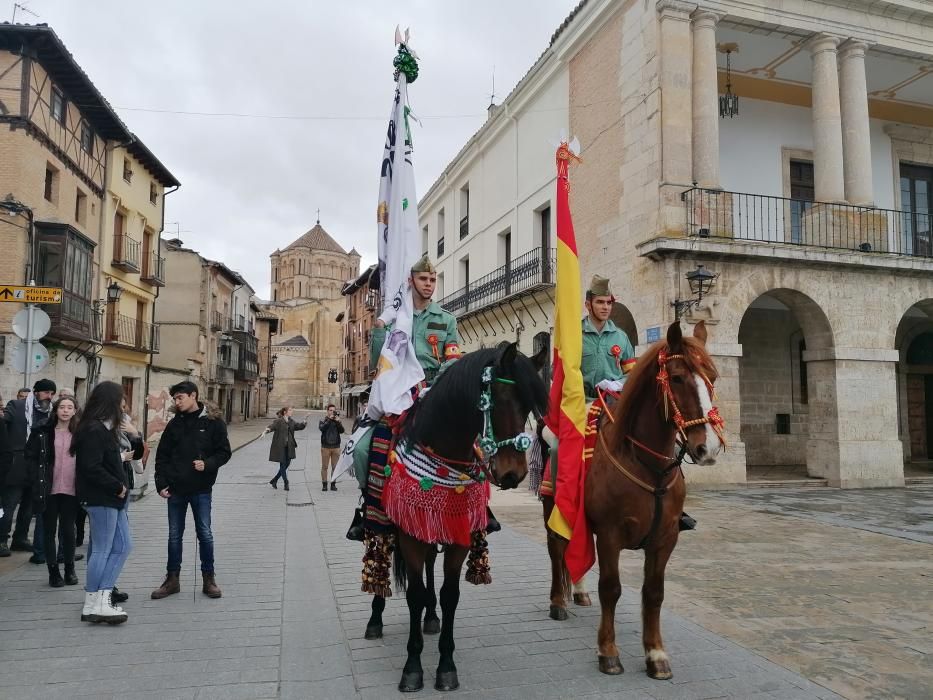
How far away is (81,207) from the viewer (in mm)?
21125

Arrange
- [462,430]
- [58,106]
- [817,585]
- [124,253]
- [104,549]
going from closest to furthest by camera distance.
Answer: [462,430] → [104,549] → [817,585] → [58,106] → [124,253]

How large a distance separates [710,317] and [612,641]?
9723 mm

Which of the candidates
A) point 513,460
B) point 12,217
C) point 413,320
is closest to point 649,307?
point 413,320

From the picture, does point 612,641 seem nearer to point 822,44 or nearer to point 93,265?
point 822,44

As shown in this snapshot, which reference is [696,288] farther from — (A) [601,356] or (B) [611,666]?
(B) [611,666]

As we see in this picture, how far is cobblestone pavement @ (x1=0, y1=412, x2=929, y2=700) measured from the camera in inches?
146

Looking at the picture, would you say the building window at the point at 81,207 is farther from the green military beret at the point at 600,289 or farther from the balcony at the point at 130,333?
the green military beret at the point at 600,289

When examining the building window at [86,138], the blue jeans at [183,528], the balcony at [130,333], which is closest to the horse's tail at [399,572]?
the blue jeans at [183,528]

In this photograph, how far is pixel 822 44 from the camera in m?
13.8

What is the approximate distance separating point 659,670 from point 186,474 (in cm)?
403

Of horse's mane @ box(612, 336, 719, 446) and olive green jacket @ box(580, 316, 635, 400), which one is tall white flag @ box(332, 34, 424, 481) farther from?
olive green jacket @ box(580, 316, 635, 400)

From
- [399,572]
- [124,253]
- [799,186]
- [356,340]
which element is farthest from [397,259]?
[356,340]

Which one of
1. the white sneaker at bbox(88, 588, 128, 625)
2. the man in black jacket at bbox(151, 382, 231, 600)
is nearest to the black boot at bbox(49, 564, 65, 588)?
the man in black jacket at bbox(151, 382, 231, 600)

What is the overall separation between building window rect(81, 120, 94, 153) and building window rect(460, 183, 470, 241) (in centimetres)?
1325
